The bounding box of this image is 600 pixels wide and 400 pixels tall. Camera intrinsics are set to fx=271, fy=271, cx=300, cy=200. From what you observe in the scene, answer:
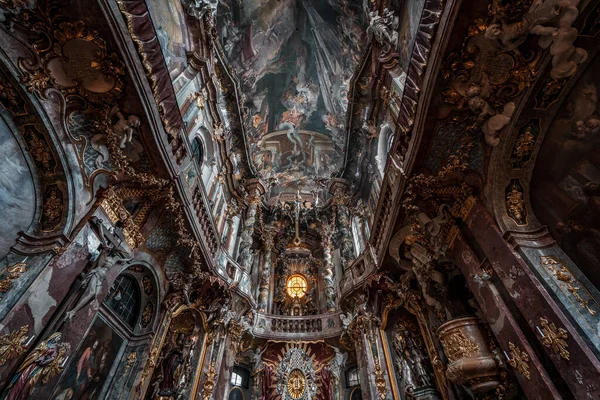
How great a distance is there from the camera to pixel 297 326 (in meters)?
12.0

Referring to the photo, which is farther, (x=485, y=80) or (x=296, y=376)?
(x=296, y=376)

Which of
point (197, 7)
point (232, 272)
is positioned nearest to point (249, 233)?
point (232, 272)

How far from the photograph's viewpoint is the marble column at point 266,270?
524 inches

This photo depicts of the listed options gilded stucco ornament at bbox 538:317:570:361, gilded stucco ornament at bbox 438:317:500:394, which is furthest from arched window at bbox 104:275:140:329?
gilded stucco ornament at bbox 538:317:570:361

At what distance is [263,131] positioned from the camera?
770 inches

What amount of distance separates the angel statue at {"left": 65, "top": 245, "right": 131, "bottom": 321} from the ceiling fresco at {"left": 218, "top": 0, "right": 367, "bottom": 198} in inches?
428

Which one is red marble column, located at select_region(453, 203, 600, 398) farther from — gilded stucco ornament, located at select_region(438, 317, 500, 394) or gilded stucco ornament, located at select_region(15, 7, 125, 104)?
gilded stucco ornament, located at select_region(15, 7, 125, 104)

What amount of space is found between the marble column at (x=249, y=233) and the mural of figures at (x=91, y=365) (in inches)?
220

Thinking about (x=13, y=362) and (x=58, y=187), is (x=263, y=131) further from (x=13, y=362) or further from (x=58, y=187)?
(x=13, y=362)

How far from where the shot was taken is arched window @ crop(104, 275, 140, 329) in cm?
733

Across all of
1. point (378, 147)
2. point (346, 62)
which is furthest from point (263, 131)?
point (378, 147)

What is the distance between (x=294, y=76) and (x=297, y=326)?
53.1 feet

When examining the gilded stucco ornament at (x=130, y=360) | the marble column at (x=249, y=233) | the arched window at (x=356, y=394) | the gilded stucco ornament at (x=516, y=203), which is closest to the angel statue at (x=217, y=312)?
the marble column at (x=249, y=233)

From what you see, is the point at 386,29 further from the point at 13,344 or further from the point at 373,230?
the point at 13,344
